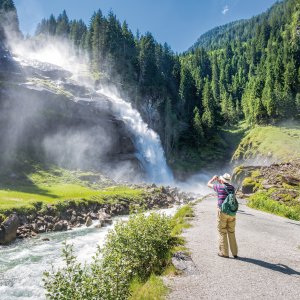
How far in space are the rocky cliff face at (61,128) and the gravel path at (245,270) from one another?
5625 centimetres

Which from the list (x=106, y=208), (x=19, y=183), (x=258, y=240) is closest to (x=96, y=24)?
(x=19, y=183)

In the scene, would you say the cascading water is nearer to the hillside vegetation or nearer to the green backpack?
the green backpack

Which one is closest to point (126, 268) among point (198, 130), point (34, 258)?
point (34, 258)

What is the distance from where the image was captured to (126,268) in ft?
28.7

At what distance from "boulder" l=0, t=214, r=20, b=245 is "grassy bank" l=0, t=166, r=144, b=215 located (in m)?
3.65

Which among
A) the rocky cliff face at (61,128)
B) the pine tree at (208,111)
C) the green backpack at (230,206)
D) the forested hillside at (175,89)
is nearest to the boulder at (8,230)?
the green backpack at (230,206)

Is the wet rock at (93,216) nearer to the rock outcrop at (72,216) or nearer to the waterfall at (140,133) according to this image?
the rock outcrop at (72,216)

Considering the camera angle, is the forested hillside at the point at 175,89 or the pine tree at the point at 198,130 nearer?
the forested hillside at the point at 175,89

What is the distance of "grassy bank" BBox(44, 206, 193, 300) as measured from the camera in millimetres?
7199

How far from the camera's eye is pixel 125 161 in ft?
249

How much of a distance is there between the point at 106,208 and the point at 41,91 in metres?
47.3

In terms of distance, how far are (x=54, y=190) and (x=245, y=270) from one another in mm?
39981

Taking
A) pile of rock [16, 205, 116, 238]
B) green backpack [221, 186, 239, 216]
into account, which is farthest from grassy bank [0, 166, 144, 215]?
green backpack [221, 186, 239, 216]

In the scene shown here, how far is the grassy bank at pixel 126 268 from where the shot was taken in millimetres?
7199
